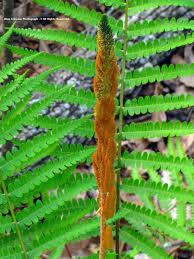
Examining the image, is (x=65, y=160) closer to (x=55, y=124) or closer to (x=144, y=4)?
(x=55, y=124)

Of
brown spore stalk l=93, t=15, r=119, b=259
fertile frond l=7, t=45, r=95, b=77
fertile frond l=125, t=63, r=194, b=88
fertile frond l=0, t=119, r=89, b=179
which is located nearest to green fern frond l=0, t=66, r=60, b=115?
fertile frond l=0, t=119, r=89, b=179

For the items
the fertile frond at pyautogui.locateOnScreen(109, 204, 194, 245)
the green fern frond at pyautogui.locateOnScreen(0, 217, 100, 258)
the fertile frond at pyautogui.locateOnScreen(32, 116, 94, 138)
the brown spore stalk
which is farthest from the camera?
the fertile frond at pyautogui.locateOnScreen(32, 116, 94, 138)

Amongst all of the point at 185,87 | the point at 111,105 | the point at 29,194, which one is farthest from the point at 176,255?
the point at 111,105

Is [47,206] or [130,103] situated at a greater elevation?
[130,103]

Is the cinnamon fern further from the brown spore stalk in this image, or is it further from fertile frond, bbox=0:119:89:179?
the brown spore stalk

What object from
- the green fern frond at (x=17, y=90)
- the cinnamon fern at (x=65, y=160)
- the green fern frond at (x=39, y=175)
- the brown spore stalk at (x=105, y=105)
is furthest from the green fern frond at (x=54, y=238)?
the brown spore stalk at (x=105, y=105)

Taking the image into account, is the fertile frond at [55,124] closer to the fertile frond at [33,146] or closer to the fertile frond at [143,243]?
the fertile frond at [33,146]

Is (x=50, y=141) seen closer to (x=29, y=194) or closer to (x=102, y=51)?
(x=29, y=194)
